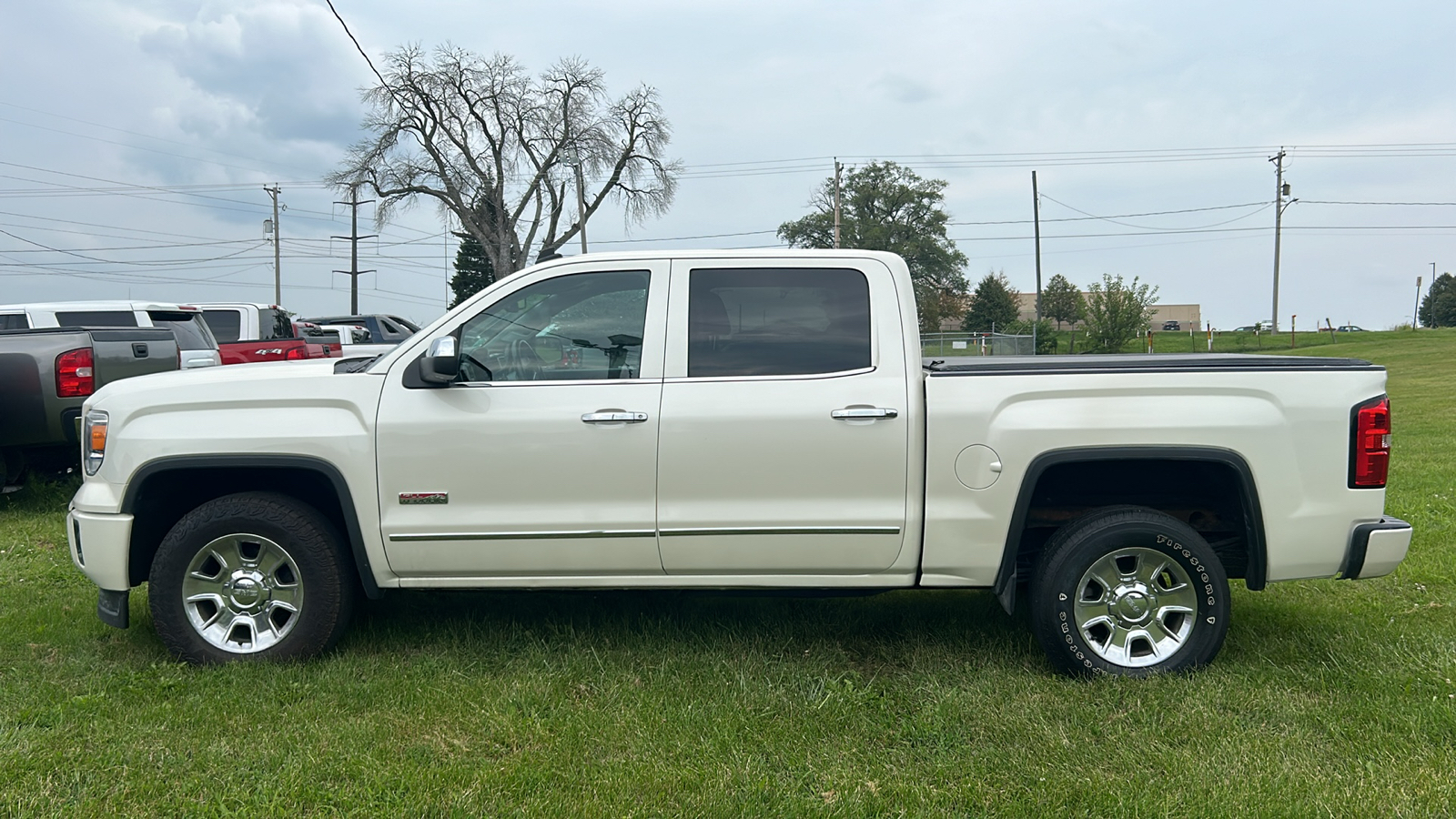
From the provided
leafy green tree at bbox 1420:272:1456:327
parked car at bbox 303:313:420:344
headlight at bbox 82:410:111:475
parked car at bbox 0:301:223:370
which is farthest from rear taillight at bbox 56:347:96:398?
leafy green tree at bbox 1420:272:1456:327

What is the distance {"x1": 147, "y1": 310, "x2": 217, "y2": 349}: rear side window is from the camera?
1016 cm

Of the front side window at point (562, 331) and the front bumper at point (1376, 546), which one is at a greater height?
the front side window at point (562, 331)

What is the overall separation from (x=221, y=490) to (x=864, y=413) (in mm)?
2879

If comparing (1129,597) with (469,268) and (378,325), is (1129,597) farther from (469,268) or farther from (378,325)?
(469,268)

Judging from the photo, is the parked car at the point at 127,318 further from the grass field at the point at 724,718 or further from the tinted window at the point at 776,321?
the tinted window at the point at 776,321

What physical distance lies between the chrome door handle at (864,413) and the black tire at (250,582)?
2.20m

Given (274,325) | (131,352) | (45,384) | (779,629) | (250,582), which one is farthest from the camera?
(274,325)

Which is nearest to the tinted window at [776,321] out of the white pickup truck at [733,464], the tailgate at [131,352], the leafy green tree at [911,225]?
the white pickup truck at [733,464]

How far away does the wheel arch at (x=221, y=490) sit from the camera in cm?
427

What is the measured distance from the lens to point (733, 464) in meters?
4.12

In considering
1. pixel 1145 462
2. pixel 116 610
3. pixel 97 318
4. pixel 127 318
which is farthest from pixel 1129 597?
pixel 97 318

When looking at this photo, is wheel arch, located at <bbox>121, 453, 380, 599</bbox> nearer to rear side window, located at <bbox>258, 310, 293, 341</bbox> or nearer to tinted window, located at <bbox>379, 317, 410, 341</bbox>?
→ rear side window, located at <bbox>258, 310, 293, 341</bbox>

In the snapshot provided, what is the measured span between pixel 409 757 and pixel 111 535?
182 centimetres

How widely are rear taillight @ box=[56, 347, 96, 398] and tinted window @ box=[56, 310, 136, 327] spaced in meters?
3.76
